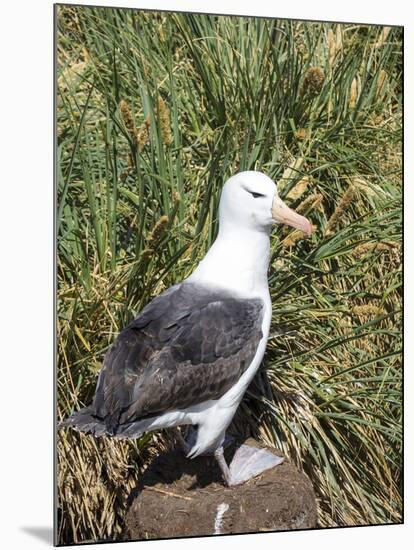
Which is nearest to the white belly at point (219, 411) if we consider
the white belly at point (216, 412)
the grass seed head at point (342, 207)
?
the white belly at point (216, 412)

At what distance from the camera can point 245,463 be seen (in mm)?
6547

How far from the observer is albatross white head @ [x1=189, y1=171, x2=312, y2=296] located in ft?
20.7

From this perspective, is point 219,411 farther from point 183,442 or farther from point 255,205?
point 255,205

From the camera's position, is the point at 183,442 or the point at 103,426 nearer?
the point at 103,426

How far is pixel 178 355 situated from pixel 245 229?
667 millimetres

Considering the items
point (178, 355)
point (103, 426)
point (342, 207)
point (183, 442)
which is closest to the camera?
point (103, 426)

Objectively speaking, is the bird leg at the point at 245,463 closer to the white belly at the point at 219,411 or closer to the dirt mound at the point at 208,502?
the dirt mound at the point at 208,502

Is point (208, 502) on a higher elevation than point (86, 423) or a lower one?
lower

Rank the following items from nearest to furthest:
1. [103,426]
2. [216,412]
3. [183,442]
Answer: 1. [103,426]
2. [216,412]
3. [183,442]

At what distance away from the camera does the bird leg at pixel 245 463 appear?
6441 millimetres

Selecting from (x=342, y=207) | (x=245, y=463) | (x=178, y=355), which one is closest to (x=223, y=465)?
(x=245, y=463)

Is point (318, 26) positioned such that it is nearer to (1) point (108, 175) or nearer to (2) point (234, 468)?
(1) point (108, 175)

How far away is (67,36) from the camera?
21.7ft

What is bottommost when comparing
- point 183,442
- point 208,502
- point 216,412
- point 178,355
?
point 208,502
